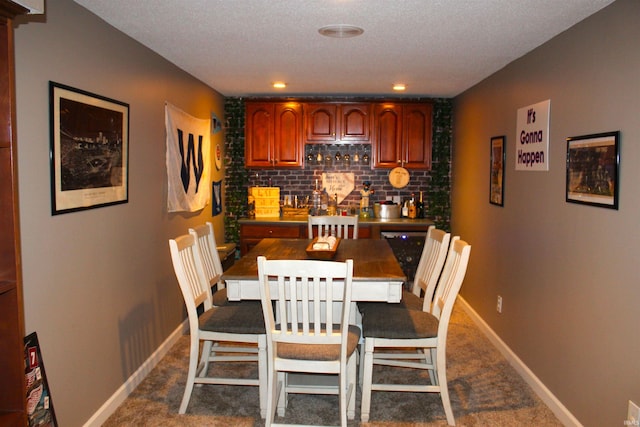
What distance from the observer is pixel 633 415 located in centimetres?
→ 234

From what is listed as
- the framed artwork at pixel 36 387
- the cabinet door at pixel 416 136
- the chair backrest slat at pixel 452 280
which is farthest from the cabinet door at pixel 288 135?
the framed artwork at pixel 36 387

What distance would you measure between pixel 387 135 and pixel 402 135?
16cm

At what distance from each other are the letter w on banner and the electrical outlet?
3163 mm

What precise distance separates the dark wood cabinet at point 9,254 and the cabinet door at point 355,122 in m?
4.29

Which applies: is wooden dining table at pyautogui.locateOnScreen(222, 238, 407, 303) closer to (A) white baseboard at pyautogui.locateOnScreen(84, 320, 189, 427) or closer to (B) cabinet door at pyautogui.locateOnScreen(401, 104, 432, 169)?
(A) white baseboard at pyautogui.locateOnScreen(84, 320, 189, 427)

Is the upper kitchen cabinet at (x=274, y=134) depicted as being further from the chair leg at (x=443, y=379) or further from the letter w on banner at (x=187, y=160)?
the chair leg at (x=443, y=379)

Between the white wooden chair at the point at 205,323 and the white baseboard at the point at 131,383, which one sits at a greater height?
the white wooden chair at the point at 205,323

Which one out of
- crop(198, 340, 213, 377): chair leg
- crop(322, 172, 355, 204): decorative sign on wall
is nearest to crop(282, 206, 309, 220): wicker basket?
crop(322, 172, 355, 204): decorative sign on wall

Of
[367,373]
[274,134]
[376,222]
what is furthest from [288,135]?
[367,373]

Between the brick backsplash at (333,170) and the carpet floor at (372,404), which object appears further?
the brick backsplash at (333,170)

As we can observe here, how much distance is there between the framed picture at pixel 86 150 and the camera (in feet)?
8.24

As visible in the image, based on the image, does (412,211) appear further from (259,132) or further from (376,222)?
(259,132)

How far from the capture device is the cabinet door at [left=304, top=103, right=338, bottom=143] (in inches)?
226

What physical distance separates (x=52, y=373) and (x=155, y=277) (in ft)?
4.56
